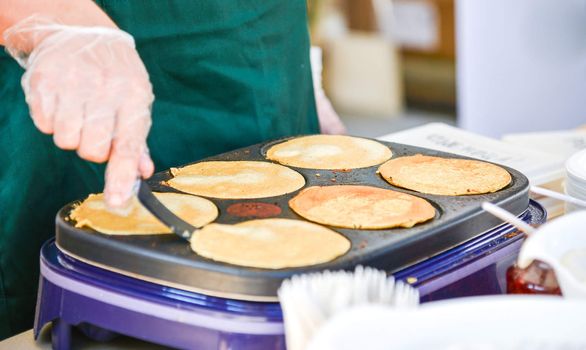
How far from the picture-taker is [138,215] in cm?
137

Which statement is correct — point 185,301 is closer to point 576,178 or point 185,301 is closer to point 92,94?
point 92,94

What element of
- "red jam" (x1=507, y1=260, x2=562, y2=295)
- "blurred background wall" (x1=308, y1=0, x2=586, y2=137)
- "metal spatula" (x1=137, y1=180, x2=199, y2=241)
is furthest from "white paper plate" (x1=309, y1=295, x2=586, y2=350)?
"blurred background wall" (x1=308, y1=0, x2=586, y2=137)

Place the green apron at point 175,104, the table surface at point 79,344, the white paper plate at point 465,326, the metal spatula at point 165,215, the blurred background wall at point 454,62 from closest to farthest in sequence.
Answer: the white paper plate at point 465,326 → the metal spatula at point 165,215 → the table surface at point 79,344 → the green apron at point 175,104 → the blurred background wall at point 454,62

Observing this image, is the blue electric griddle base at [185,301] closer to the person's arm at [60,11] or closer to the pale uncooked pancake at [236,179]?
the pale uncooked pancake at [236,179]

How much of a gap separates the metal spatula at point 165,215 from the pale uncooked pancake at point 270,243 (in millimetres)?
15

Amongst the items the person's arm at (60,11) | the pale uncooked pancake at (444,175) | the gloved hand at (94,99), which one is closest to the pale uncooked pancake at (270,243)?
the gloved hand at (94,99)

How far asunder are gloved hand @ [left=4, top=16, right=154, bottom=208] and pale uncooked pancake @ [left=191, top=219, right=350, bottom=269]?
16 cm

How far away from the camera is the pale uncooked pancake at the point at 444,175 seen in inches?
59.6

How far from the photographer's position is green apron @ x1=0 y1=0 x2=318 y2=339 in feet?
6.11

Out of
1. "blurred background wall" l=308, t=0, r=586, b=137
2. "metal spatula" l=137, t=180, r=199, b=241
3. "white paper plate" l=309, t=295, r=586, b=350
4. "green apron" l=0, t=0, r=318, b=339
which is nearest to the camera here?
"white paper plate" l=309, t=295, r=586, b=350

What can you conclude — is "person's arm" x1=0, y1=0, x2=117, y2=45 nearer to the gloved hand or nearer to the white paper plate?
the gloved hand

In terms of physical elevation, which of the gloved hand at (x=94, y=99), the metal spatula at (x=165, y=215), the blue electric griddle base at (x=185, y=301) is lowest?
the blue electric griddle base at (x=185, y=301)

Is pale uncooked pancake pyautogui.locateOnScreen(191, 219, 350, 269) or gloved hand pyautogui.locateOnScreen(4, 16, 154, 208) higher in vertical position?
gloved hand pyautogui.locateOnScreen(4, 16, 154, 208)

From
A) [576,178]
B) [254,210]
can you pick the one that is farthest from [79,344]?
[576,178]
